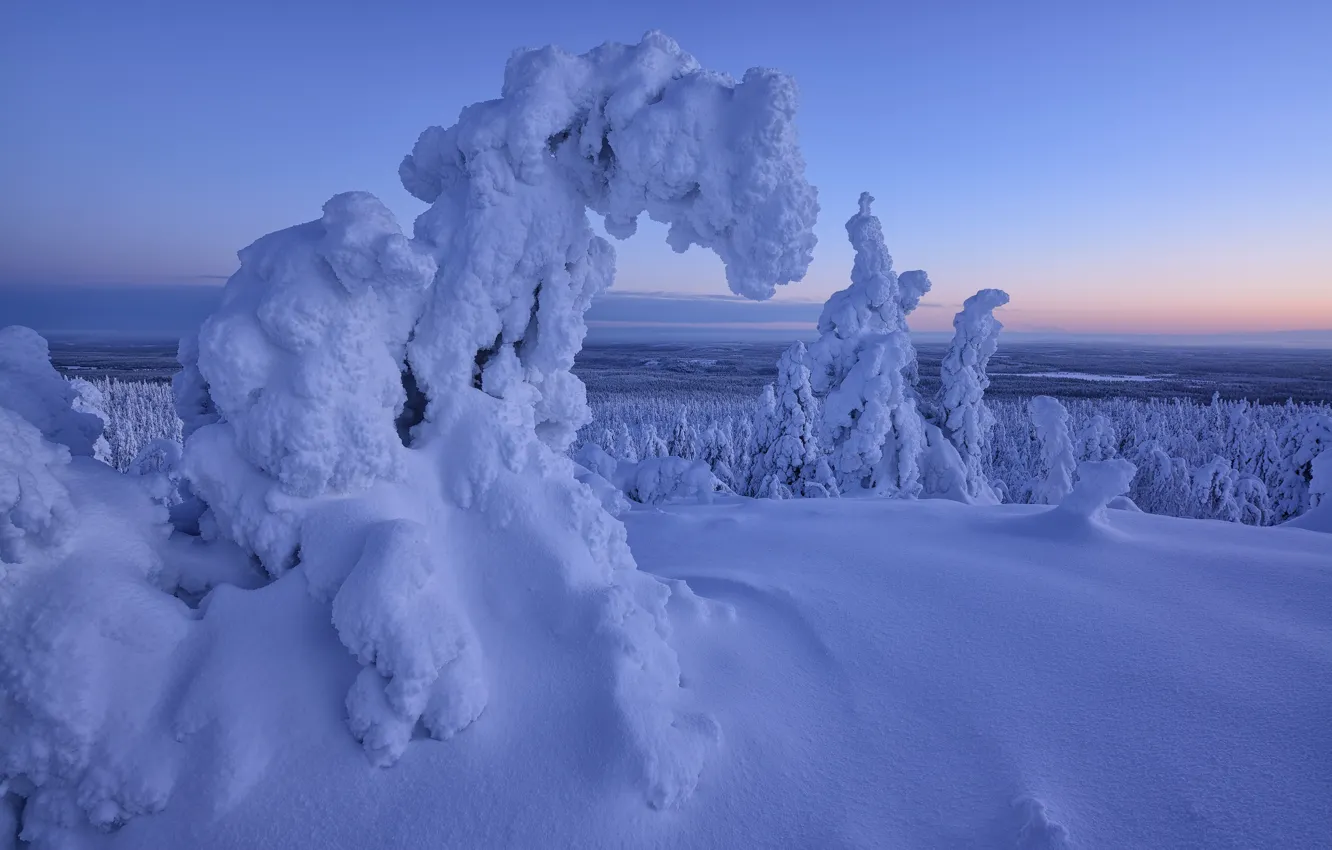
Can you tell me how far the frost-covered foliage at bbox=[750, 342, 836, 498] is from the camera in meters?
20.9

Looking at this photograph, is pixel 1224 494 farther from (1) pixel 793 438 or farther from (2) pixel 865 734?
(2) pixel 865 734

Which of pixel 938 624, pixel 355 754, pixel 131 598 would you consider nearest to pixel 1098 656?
pixel 938 624

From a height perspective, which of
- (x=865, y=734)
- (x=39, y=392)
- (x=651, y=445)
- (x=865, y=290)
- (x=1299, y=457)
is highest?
(x=865, y=290)

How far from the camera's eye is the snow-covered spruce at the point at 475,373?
3.31 m

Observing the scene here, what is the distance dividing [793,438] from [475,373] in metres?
17.2

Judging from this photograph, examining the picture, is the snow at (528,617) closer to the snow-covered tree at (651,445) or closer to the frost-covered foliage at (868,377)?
the frost-covered foliage at (868,377)

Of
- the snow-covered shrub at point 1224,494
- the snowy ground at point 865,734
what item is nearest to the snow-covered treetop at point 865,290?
the snowy ground at point 865,734

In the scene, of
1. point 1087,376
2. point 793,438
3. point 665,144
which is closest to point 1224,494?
point 793,438

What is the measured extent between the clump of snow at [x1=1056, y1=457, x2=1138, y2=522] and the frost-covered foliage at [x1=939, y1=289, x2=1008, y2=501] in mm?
15219

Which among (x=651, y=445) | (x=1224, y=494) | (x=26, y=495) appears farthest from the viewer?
(x=651, y=445)

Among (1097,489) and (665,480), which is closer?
(1097,489)

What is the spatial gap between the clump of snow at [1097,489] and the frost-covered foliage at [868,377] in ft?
39.7

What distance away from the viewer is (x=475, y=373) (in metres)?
4.95

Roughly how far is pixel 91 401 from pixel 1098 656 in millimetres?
9551
